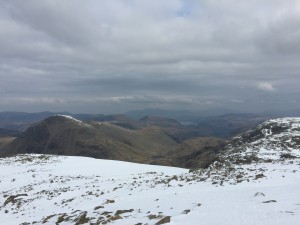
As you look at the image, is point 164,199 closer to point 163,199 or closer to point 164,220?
point 163,199

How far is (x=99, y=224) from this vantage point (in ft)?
72.1

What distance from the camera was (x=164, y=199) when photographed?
26844 millimetres

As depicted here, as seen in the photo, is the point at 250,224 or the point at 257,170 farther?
the point at 257,170

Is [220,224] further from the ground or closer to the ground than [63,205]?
further from the ground

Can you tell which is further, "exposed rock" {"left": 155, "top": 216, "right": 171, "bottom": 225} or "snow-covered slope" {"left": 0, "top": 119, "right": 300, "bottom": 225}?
"snow-covered slope" {"left": 0, "top": 119, "right": 300, "bottom": 225}

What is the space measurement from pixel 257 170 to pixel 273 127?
339 feet

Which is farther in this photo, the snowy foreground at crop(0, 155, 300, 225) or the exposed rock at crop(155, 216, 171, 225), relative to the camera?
the snowy foreground at crop(0, 155, 300, 225)

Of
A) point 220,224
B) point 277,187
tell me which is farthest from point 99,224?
point 277,187

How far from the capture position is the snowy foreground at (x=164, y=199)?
2000 cm

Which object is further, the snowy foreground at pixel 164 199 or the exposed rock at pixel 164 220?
the snowy foreground at pixel 164 199

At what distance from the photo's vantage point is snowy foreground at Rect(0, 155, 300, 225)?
20.0 m

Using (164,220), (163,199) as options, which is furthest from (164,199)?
(164,220)

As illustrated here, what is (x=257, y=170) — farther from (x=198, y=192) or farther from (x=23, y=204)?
(x=23, y=204)

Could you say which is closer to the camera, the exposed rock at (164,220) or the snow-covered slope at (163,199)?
the exposed rock at (164,220)
